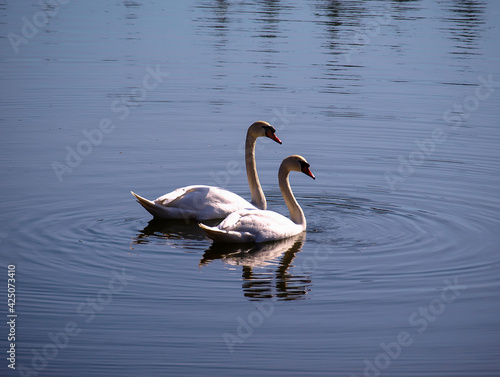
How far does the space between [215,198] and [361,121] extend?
22.9 ft

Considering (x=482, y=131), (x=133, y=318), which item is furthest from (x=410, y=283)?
(x=482, y=131)

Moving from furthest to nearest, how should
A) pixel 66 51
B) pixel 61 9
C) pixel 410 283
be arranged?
1. pixel 61 9
2. pixel 66 51
3. pixel 410 283

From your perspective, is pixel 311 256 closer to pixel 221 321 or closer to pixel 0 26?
pixel 221 321

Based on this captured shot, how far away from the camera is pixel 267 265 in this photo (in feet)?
31.0

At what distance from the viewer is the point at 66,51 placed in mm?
24875

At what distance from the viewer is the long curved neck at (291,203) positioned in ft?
35.9

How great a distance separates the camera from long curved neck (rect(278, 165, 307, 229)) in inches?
430
